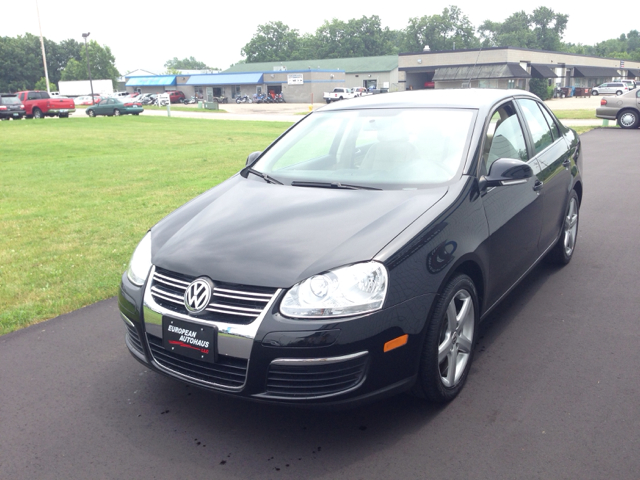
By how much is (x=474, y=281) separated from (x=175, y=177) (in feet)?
32.0

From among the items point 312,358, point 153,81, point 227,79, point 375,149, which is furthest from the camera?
point 153,81

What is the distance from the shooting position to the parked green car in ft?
139

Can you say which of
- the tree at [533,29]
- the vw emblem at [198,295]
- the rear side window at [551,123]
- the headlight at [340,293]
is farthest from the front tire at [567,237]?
the tree at [533,29]

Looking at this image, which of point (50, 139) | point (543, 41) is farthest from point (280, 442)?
point (543, 41)

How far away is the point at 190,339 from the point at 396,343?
1.01m

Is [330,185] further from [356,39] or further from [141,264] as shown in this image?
[356,39]

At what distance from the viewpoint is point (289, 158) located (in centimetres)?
450

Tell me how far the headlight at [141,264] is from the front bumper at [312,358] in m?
0.31

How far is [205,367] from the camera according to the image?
9.77 feet

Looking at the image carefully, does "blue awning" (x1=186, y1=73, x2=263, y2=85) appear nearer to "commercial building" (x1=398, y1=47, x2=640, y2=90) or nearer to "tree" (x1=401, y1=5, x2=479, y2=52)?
"commercial building" (x1=398, y1=47, x2=640, y2=90)

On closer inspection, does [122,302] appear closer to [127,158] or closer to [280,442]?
[280,442]

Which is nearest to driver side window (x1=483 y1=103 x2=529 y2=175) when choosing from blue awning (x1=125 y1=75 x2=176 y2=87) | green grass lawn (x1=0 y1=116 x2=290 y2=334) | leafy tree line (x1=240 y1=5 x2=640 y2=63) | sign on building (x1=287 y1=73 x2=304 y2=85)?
green grass lawn (x1=0 y1=116 x2=290 y2=334)

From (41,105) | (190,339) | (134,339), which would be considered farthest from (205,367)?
(41,105)

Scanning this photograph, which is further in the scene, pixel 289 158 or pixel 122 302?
pixel 289 158
